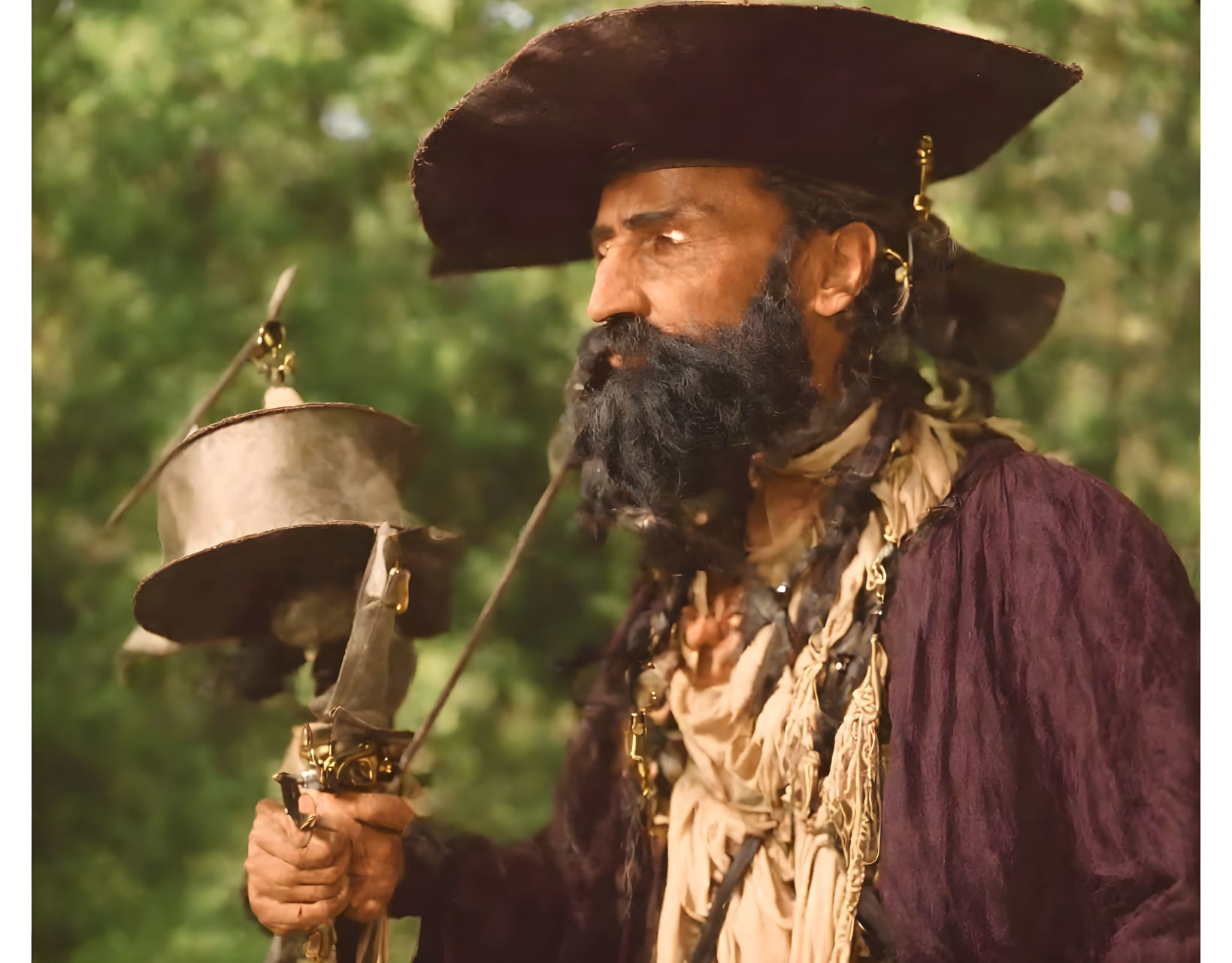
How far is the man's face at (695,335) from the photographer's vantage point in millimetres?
1554

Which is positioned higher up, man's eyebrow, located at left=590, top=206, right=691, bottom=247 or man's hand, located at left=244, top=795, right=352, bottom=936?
man's eyebrow, located at left=590, top=206, right=691, bottom=247

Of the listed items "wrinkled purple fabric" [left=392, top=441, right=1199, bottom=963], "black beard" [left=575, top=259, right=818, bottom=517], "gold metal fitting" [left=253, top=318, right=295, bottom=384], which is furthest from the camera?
"gold metal fitting" [left=253, top=318, right=295, bottom=384]

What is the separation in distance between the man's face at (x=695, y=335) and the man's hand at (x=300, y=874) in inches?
21.0

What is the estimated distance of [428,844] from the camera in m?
1.64

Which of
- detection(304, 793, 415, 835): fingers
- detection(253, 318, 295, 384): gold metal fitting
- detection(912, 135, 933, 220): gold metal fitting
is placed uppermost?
Result: detection(912, 135, 933, 220): gold metal fitting

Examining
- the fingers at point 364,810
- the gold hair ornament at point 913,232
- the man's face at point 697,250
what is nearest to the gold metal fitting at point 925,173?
the gold hair ornament at point 913,232

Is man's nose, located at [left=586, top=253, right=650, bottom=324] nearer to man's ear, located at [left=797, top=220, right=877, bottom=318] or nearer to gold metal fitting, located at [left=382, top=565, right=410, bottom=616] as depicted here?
man's ear, located at [left=797, top=220, right=877, bottom=318]

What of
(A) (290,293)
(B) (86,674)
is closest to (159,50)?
(A) (290,293)

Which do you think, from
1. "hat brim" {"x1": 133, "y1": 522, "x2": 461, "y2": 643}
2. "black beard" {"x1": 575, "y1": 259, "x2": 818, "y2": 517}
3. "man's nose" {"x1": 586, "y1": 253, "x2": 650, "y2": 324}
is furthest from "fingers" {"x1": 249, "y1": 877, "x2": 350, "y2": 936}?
"man's nose" {"x1": 586, "y1": 253, "x2": 650, "y2": 324}

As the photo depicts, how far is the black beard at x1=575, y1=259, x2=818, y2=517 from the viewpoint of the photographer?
155 centimetres

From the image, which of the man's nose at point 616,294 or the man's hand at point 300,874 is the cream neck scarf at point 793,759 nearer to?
the man's nose at point 616,294

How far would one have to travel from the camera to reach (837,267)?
160 cm

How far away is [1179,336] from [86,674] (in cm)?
138

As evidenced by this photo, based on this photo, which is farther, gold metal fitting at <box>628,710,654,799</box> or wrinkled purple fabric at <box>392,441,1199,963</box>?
gold metal fitting at <box>628,710,654,799</box>
